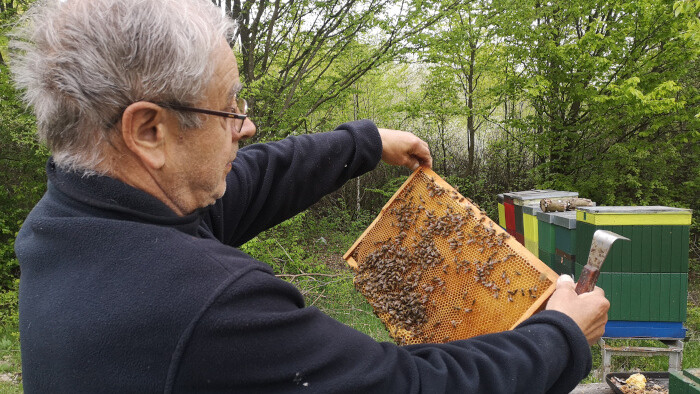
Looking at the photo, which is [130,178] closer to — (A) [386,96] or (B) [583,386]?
(B) [583,386]

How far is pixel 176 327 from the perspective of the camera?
999 mm

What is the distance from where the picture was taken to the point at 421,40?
784 centimetres

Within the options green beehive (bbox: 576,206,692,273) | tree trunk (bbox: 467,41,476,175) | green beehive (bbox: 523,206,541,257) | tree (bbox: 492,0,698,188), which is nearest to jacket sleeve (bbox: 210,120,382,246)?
green beehive (bbox: 576,206,692,273)

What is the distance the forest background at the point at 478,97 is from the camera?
767cm

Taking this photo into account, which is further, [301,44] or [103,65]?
[301,44]

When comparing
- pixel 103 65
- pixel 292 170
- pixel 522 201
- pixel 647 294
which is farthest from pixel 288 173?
pixel 522 201

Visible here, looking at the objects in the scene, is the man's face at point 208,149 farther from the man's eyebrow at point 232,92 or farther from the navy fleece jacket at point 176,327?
the navy fleece jacket at point 176,327

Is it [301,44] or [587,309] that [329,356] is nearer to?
[587,309]

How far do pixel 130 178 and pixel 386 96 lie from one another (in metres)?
14.0

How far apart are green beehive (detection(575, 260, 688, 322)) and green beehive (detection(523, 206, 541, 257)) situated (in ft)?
3.72

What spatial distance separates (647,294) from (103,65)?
Answer: 543cm

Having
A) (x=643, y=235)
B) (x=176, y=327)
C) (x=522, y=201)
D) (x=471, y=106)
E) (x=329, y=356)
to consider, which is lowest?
(x=643, y=235)

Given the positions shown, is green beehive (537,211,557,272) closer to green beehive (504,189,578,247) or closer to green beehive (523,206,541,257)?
green beehive (523,206,541,257)

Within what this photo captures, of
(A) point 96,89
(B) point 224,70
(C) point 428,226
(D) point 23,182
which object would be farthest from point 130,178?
(D) point 23,182
